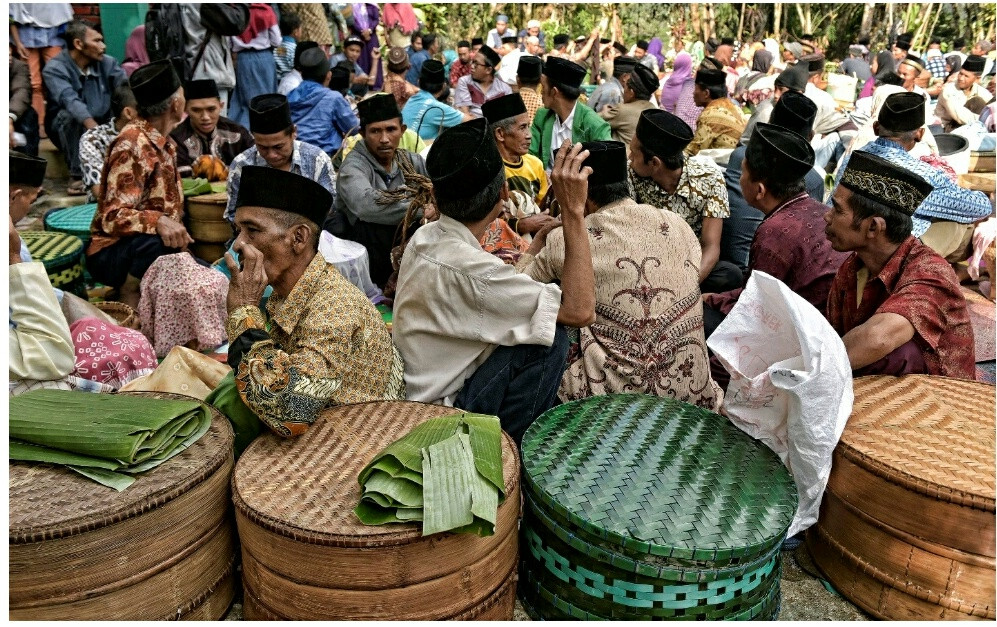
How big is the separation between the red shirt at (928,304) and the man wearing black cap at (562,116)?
10.8 feet

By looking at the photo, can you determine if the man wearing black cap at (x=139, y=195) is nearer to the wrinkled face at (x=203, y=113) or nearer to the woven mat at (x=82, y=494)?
the wrinkled face at (x=203, y=113)

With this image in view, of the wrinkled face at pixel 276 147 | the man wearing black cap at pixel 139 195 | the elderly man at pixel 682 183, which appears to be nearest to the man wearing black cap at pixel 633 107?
the elderly man at pixel 682 183

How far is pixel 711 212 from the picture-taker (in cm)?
402

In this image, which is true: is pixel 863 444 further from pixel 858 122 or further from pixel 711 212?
pixel 858 122

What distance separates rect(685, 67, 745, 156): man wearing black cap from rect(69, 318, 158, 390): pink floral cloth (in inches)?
199

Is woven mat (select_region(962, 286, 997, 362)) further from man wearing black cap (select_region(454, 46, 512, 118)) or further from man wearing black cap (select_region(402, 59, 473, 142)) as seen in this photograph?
man wearing black cap (select_region(454, 46, 512, 118))

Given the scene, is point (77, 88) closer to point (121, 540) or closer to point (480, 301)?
point (480, 301)

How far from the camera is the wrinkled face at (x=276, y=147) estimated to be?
4.30m

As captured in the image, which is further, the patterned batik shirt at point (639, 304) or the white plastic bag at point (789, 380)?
the patterned batik shirt at point (639, 304)

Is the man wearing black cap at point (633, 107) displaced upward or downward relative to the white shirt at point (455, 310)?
downward

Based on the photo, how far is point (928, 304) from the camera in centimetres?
262

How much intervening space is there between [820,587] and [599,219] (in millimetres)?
1474

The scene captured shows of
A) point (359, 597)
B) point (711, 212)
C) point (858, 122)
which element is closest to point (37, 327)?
point (359, 597)

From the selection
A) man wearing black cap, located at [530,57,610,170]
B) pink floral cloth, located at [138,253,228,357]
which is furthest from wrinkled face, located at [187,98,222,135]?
man wearing black cap, located at [530,57,610,170]
